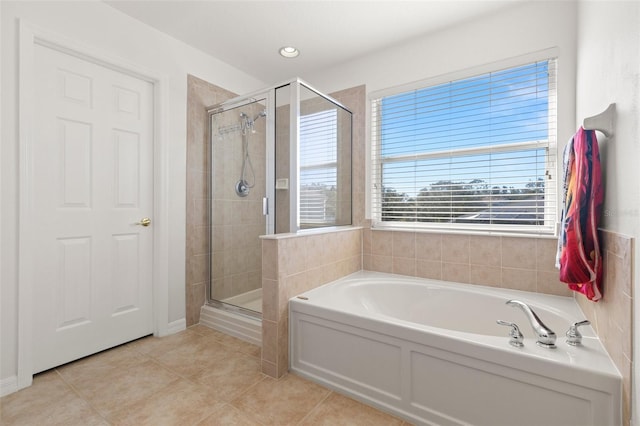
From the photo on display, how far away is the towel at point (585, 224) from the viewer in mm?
1258

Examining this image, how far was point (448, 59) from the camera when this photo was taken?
7.70 ft

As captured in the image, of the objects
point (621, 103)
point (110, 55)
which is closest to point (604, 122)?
point (621, 103)

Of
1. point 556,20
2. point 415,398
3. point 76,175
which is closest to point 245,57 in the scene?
point 76,175

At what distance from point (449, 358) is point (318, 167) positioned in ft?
5.08

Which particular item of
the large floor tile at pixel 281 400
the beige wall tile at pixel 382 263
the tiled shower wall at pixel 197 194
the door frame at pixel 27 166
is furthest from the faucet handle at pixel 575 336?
the door frame at pixel 27 166

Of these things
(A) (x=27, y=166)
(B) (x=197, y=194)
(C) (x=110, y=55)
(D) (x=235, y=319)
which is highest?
(C) (x=110, y=55)

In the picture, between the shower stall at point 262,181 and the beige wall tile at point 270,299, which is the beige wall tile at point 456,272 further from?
the beige wall tile at point 270,299

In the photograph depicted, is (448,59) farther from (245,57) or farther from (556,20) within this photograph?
(245,57)

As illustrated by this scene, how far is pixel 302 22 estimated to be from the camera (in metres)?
2.26

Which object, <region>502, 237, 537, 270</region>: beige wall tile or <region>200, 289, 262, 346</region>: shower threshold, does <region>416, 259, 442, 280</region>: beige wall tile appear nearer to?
<region>502, 237, 537, 270</region>: beige wall tile

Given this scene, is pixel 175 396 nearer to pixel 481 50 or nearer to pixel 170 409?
pixel 170 409

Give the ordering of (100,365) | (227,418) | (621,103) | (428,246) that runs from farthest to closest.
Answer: (428,246), (100,365), (227,418), (621,103)

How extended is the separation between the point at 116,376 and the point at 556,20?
3597mm

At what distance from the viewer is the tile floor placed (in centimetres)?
148
